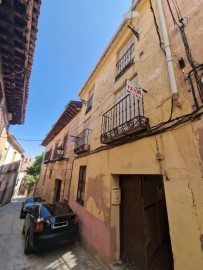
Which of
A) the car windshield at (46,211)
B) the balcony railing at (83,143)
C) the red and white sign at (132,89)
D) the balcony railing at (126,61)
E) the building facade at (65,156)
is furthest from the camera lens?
the building facade at (65,156)

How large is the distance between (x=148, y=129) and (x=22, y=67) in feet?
17.0

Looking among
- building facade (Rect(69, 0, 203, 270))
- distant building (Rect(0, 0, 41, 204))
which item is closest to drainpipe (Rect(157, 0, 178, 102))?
building facade (Rect(69, 0, 203, 270))

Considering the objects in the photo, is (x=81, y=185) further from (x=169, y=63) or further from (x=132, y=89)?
(x=169, y=63)

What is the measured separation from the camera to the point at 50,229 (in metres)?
4.15

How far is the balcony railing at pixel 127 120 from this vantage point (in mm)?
3281

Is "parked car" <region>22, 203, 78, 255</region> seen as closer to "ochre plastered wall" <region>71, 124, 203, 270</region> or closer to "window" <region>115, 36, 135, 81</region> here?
"ochre plastered wall" <region>71, 124, 203, 270</region>

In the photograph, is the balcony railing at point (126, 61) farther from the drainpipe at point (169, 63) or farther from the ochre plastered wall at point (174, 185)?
the ochre plastered wall at point (174, 185)

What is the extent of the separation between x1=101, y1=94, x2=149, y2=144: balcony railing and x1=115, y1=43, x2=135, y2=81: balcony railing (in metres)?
1.42

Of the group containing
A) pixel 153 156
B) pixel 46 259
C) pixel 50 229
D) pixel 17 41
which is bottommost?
pixel 46 259

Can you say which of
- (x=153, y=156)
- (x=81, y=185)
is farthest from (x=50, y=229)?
(x=153, y=156)

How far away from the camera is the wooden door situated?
3319 millimetres

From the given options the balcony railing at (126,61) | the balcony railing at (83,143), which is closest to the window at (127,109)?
the balcony railing at (126,61)

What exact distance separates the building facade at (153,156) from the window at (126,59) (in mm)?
51

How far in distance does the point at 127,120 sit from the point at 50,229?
419cm
